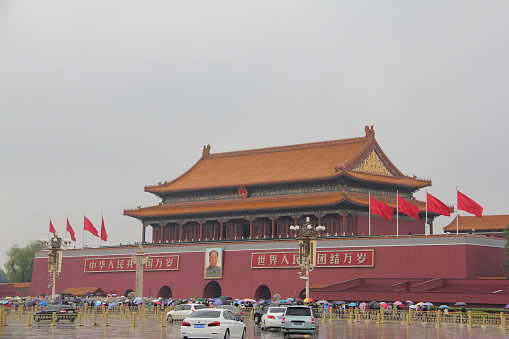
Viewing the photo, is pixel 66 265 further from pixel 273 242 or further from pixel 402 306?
pixel 402 306

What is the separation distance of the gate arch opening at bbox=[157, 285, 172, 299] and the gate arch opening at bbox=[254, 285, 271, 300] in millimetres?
10446

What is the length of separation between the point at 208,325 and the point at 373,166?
4391cm

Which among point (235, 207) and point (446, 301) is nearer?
point (446, 301)

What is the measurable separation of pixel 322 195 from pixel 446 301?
18.8 metres

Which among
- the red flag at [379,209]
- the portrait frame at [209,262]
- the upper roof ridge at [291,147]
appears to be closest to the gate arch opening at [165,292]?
the portrait frame at [209,262]

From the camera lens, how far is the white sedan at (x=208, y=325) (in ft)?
77.9

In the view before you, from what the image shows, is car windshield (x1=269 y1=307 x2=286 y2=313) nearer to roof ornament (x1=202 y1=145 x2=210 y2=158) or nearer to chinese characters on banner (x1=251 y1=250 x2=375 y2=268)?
chinese characters on banner (x1=251 y1=250 x2=375 y2=268)

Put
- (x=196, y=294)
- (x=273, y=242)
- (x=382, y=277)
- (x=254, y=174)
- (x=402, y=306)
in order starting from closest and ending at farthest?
(x=402, y=306) → (x=382, y=277) → (x=273, y=242) → (x=196, y=294) → (x=254, y=174)

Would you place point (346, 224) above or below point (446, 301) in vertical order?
above

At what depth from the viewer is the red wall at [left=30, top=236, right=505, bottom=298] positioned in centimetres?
5116

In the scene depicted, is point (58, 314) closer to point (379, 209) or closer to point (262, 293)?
point (262, 293)

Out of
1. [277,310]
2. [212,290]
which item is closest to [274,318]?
[277,310]

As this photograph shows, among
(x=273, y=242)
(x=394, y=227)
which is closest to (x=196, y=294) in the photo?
(x=273, y=242)

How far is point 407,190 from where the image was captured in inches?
2660
